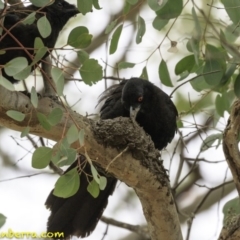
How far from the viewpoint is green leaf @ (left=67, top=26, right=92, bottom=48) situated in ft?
7.64

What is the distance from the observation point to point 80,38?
2.33 metres

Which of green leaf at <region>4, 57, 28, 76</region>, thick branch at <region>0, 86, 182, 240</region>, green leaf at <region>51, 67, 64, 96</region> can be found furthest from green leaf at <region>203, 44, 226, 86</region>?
green leaf at <region>4, 57, 28, 76</region>

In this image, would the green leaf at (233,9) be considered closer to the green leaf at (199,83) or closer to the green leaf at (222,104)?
the green leaf at (199,83)

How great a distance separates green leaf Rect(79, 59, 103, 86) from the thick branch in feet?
1.67

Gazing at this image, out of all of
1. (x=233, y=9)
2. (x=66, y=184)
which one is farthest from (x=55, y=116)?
(x=233, y=9)

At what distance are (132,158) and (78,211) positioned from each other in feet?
2.91

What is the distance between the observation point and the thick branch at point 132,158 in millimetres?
2846

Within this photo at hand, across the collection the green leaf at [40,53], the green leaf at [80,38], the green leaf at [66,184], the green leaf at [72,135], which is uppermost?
the green leaf at [80,38]

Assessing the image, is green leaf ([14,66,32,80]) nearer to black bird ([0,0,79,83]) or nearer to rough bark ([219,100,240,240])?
black bird ([0,0,79,83])

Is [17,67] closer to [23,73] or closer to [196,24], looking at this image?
[23,73]

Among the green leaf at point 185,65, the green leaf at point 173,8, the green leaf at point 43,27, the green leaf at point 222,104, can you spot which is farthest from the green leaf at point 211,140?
the green leaf at point 43,27

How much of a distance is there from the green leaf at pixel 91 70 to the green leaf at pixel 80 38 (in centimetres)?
9

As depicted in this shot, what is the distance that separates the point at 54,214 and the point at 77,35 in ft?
5.25

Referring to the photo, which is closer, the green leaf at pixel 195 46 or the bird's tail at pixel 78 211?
the green leaf at pixel 195 46
